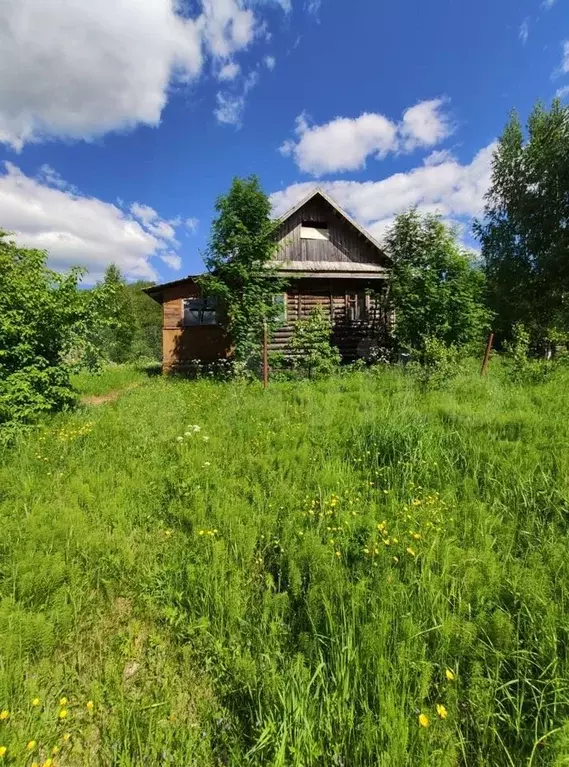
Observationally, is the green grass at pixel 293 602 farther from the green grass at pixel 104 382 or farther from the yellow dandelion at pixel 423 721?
the green grass at pixel 104 382

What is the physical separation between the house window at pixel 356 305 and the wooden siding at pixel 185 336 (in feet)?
18.6

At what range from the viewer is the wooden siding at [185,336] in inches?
629

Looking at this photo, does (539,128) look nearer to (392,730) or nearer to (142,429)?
(142,429)

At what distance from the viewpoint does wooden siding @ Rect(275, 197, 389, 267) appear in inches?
617

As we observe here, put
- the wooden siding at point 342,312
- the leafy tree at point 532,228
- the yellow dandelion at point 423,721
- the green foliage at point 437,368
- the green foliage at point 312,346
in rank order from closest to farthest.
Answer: the yellow dandelion at point 423,721 < the green foliage at point 437,368 < the green foliage at point 312,346 < the wooden siding at point 342,312 < the leafy tree at point 532,228

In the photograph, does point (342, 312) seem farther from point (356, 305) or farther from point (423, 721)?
point (423, 721)

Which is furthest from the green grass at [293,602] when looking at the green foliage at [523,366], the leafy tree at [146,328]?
the leafy tree at [146,328]

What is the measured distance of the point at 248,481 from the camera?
13.5ft

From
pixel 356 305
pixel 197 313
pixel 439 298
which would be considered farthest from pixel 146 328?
pixel 439 298

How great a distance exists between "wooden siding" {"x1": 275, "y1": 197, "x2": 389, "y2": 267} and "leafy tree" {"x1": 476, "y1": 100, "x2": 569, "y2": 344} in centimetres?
1035

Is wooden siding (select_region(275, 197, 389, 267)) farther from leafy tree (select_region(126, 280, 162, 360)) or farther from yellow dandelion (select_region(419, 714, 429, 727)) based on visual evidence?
leafy tree (select_region(126, 280, 162, 360))

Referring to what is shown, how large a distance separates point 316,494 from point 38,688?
2468 millimetres

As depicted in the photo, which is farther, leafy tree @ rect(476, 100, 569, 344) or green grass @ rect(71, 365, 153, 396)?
leafy tree @ rect(476, 100, 569, 344)

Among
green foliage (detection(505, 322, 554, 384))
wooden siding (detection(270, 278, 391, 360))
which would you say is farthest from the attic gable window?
green foliage (detection(505, 322, 554, 384))
